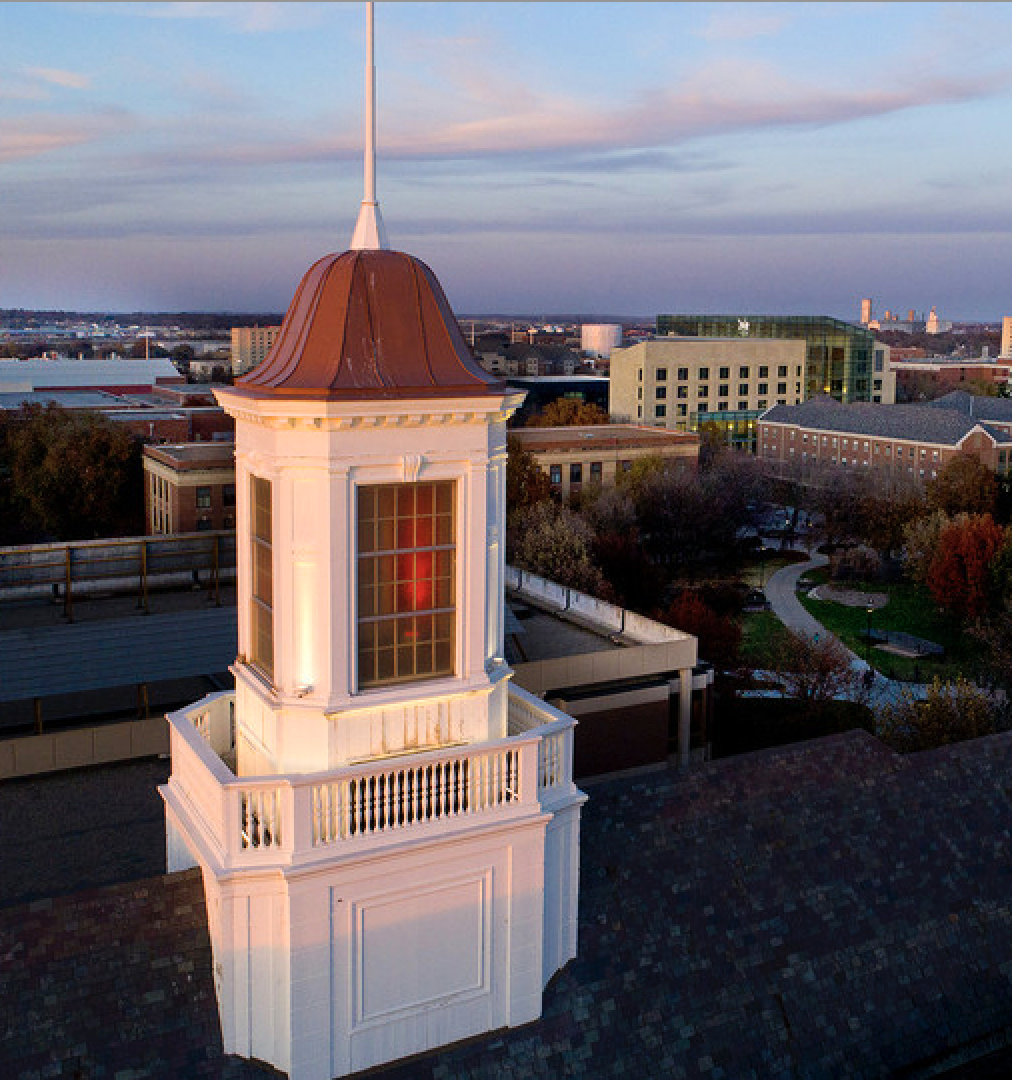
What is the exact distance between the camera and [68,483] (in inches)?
2820

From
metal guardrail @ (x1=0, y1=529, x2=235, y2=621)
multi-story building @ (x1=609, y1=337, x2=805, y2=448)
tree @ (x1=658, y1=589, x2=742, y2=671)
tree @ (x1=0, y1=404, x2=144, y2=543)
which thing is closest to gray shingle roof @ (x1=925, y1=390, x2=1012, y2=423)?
multi-story building @ (x1=609, y1=337, x2=805, y2=448)

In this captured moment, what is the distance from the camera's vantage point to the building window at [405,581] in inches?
399

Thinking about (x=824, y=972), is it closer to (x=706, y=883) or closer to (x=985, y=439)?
(x=706, y=883)

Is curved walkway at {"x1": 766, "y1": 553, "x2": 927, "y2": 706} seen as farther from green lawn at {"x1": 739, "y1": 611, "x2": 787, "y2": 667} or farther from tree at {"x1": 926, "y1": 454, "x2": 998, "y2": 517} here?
tree at {"x1": 926, "y1": 454, "x2": 998, "y2": 517}

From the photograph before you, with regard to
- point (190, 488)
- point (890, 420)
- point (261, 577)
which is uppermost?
point (261, 577)

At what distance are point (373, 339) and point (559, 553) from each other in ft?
142

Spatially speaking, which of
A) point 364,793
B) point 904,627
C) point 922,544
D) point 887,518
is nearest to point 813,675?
point 904,627

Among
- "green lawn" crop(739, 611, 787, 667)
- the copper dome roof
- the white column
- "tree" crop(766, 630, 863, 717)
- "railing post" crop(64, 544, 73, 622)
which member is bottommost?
"green lawn" crop(739, 611, 787, 667)

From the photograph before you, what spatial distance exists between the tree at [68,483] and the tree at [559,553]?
28.2 m

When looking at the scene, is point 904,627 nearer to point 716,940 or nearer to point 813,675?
point 813,675

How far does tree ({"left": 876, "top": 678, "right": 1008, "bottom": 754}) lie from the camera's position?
29094mm

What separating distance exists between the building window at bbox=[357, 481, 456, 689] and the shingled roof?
295 ft

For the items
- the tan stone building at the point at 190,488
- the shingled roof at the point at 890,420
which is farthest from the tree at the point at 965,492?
the tan stone building at the point at 190,488

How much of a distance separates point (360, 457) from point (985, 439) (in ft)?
304
